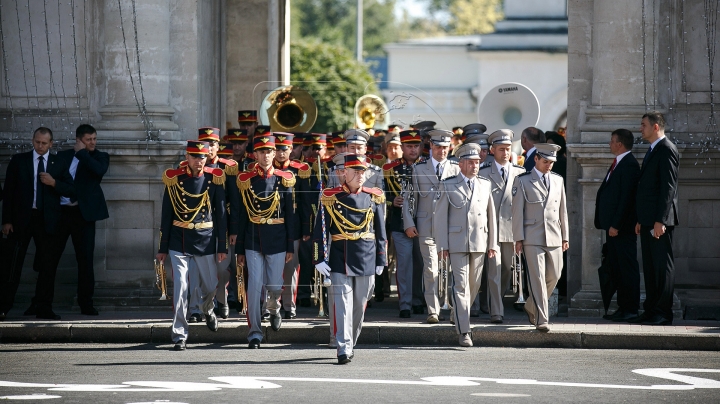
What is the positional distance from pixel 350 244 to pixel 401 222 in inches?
106

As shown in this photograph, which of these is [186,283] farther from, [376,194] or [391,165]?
[391,165]

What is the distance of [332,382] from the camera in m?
11.2

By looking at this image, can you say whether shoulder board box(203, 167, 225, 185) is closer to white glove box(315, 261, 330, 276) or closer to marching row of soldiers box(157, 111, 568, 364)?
marching row of soldiers box(157, 111, 568, 364)

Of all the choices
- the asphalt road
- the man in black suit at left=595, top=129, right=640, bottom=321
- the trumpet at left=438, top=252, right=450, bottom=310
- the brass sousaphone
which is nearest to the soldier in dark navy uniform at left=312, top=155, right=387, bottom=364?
the asphalt road

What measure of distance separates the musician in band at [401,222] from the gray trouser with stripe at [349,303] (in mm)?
2263

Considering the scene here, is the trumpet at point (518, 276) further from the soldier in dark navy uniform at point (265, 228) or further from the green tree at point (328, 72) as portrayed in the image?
the green tree at point (328, 72)

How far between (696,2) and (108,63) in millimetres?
7081

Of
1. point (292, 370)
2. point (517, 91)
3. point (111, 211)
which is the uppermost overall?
point (517, 91)

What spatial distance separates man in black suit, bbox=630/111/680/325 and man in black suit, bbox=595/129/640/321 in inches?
6.1

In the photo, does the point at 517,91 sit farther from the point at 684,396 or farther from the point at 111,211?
the point at 684,396

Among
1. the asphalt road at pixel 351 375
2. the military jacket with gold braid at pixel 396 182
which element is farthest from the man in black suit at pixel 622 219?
the military jacket with gold braid at pixel 396 182

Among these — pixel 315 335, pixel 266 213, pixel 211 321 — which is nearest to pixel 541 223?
pixel 315 335

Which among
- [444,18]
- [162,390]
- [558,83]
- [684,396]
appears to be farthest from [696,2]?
[444,18]

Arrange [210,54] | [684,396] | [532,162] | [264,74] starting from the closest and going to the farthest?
[684,396]
[532,162]
[210,54]
[264,74]
